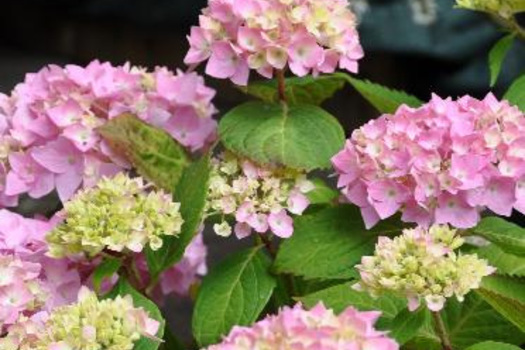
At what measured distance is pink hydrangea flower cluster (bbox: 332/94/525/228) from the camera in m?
1.25

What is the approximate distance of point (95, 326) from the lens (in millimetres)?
1100

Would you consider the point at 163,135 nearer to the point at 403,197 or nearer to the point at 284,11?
the point at 284,11

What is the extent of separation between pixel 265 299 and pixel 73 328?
29cm

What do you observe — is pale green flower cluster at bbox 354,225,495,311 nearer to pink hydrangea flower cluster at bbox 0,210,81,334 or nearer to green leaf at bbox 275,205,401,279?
green leaf at bbox 275,205,401,279

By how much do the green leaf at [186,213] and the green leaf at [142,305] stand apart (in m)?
0.04

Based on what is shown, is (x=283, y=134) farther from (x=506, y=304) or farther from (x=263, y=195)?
(x=506, y=304)

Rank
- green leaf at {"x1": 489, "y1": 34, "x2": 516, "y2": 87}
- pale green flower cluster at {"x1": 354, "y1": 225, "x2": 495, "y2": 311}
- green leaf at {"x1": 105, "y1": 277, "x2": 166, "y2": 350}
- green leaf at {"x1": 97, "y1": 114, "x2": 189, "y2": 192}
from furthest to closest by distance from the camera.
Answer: green leaf at {"x1": 489, "y1": 34, "x2": 516, "y2": 87} < green leaf at {"x1": 97, "y1": 114, "x2": 189, "y2": 192} < green leaf at {"x1": 105, "y1": 277, "x2": 166, "y2": 350} < pale green flower cluster at {"x1": 354, "y1": 225, "x2": 495, "y2": 311}

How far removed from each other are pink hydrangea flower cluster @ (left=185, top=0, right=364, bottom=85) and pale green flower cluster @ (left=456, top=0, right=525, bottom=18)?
0.57 ft

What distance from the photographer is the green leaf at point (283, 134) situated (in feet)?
4.53

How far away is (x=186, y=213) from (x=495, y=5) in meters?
0.45

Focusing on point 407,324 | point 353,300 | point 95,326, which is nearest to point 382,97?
point 353,300

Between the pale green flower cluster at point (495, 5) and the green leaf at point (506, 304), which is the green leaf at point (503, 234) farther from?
the pale green flower cluster at point (495, 5)

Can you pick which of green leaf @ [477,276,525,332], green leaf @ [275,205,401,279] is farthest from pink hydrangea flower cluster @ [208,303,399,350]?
green leaf @ [275,205,401,279]

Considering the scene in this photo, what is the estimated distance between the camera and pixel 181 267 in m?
1.64
